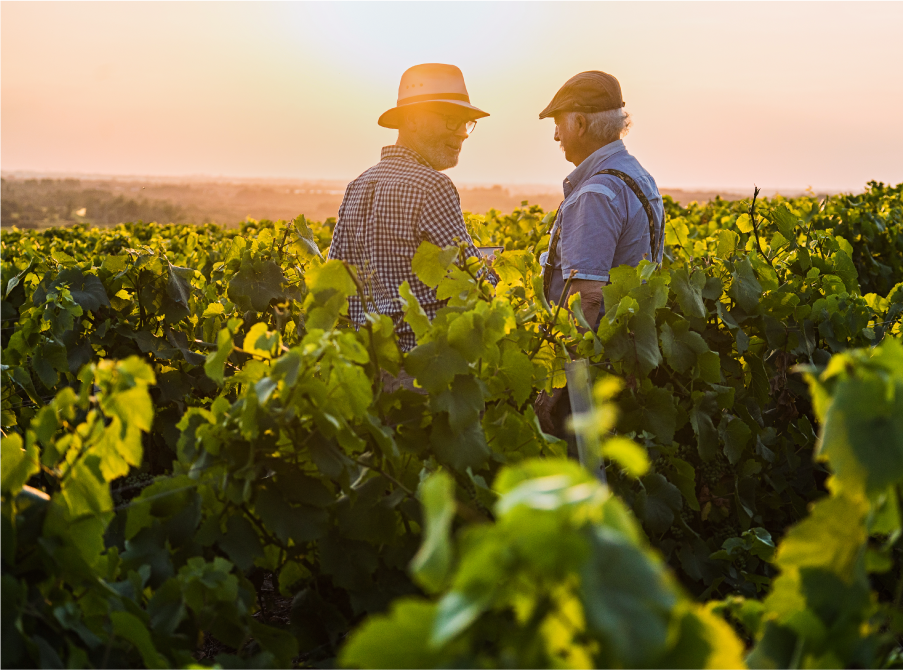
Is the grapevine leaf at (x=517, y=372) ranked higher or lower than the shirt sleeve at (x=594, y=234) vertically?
lower

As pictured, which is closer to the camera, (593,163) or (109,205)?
(593,163)

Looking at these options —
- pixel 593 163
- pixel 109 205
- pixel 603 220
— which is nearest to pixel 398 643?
pixel 603 220

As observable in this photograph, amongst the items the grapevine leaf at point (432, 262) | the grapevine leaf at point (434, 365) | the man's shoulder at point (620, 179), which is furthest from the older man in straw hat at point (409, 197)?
the grapevine leaf at point (434, 365)

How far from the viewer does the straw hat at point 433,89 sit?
351 cm

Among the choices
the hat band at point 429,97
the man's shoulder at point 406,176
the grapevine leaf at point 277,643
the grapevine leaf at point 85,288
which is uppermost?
the hat band at point 429,97

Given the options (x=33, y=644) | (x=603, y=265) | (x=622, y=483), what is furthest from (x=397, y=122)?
(x=33, y=644)

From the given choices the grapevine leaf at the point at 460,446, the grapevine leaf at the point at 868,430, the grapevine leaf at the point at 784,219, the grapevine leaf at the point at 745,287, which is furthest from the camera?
the grapevine leaf at the point at 784,219

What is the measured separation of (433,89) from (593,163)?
817 millimetres

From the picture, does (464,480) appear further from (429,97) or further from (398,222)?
(429,97)

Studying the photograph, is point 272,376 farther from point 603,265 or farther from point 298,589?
point 603,265

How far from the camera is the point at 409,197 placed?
327 centimetres

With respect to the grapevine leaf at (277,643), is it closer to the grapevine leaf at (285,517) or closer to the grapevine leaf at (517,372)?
the grapevine leaf at (285,517)

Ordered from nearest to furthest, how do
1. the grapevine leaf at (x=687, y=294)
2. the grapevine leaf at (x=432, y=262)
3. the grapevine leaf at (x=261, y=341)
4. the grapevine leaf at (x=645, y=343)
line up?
the grapevine leaf at (x=261, y=341) → the grapevine leaf at (x=432, y=262) → the grapevine leaf at (x=645, y=343) → the grapevine leaf at (x=687, y=294)

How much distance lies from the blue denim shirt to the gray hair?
5cm
